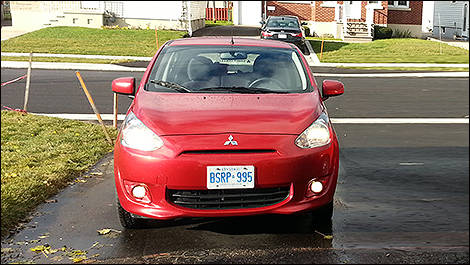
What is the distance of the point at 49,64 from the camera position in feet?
69.3

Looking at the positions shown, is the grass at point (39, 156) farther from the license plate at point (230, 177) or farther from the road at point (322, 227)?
the license plate at point (230, 177)

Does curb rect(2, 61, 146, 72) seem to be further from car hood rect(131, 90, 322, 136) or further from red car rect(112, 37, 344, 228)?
red car rect(112, 37, 344, 228)

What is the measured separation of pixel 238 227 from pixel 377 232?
1.35 m

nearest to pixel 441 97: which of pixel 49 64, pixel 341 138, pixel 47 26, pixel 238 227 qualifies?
pixel 341 138

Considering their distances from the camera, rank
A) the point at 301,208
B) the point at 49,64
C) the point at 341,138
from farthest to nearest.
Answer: the point at 49,64 → the point at 341,138 → the point at 301,208

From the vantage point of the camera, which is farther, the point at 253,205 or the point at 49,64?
the point at 49,64

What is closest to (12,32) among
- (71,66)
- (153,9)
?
(153,9)

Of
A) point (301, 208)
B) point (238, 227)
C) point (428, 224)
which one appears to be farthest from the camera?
point (238, 227)

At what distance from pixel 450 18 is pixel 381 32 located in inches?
371

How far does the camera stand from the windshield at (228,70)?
6070 mm

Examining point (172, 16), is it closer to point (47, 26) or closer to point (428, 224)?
point (47, 26)

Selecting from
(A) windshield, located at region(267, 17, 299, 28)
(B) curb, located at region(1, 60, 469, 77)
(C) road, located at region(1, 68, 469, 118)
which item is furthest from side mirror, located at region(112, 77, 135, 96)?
(A) windshield, located at region(267, 17, 299, 28)

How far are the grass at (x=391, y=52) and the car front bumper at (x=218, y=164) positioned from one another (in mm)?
19412

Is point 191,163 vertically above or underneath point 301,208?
above
